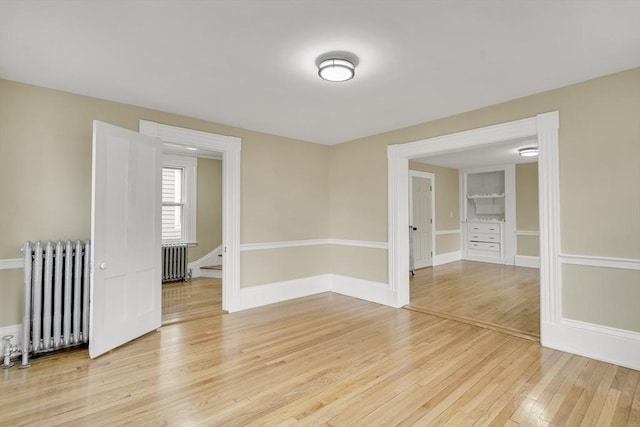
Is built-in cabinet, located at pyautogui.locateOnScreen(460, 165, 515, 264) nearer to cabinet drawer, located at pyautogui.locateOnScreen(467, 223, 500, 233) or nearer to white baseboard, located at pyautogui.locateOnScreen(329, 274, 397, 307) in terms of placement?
cabinet drawer, located at pyautogui.locateOnScreen(467, 223, 500, 233)

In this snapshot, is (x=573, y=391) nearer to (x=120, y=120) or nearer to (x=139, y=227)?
(x=139, y=227)

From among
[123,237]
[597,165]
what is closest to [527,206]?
[597,165]

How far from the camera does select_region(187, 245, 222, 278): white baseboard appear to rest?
6.46 m

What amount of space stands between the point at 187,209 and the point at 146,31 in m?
4.68

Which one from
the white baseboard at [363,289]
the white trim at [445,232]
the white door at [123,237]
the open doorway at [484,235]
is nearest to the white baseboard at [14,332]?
the white door at [123,237]

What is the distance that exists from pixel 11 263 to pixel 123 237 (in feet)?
2.94

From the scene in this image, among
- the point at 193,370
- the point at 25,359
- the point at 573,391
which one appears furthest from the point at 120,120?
the point at 573,391

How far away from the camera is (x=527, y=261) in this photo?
7.48 m

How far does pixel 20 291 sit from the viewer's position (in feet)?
9.43

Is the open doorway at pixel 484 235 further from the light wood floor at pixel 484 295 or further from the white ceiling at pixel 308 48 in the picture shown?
the white ceiling at pixel 308 48

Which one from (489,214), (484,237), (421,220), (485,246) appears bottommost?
(485,246)

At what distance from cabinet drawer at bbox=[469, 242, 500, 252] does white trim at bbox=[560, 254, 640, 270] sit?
17.8ft

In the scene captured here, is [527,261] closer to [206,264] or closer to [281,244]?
[281,244]

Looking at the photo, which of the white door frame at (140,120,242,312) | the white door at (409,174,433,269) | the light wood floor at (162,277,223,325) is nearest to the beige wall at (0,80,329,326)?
the white door frame at (140,120,242,312)
